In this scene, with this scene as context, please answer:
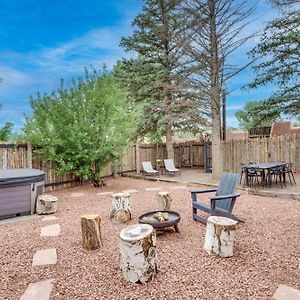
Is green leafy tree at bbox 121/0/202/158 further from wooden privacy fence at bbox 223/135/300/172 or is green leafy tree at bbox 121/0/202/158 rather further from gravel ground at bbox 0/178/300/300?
gravel ground at bbox 0/178/300/300

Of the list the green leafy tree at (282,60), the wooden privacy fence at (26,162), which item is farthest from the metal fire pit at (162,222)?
the green leafy tree at (282,60)

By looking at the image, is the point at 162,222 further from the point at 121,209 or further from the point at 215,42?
the point at 215,42

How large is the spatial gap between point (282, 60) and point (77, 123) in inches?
365

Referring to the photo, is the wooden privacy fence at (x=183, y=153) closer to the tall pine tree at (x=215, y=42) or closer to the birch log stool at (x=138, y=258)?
the tall pine tree at (x=215, y=42)

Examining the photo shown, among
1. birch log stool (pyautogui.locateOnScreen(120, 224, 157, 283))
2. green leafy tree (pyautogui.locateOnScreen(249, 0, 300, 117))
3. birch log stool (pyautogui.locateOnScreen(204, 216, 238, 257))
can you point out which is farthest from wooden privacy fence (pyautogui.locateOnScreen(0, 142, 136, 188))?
green leafy tree (pyautogui.locateOnScreen(249, 0, 300, 117))

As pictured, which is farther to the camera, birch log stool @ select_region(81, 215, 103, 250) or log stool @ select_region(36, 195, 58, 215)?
log stool @ select_region(36, 195, 58, 215)

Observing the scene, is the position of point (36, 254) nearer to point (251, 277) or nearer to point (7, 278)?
point (7, 278)

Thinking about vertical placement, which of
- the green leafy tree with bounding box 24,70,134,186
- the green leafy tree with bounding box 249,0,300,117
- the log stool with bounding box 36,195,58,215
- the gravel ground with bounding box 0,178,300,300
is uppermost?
the green leafy tree with bounding box 249,0,300,117

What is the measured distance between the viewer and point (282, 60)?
38.2ft

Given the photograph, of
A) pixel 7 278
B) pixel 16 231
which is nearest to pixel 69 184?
pixel 16 231

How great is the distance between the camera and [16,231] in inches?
194

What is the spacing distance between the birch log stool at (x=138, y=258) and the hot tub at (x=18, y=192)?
3.77 meters

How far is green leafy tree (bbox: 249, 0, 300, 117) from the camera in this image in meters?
11.2

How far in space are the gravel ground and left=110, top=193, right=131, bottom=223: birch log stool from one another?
0.19m
